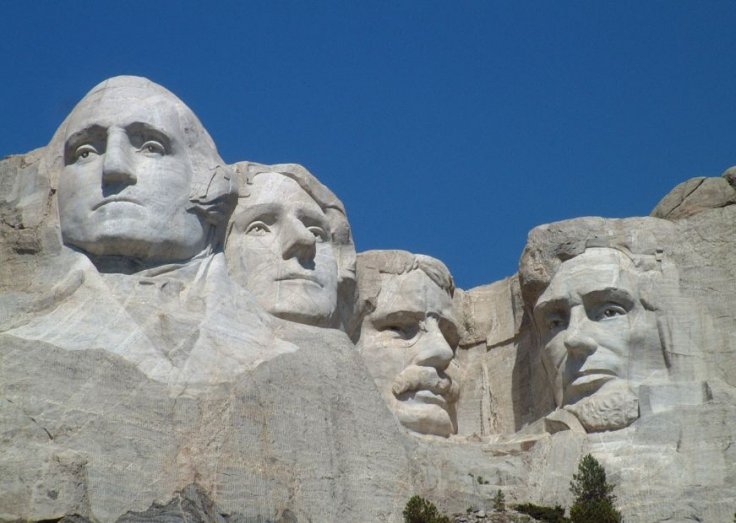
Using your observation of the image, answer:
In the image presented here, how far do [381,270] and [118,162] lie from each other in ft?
12.6

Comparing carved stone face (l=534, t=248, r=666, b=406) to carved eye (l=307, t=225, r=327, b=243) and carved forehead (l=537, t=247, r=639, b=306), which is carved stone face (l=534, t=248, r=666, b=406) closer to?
carved forehead (l=537, t=247, r=639, b=306)

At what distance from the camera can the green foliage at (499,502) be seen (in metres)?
19.0

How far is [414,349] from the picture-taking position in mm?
21562

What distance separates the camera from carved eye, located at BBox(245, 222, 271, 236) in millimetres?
20734

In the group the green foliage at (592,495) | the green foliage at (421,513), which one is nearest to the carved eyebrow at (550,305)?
the green foliage at (592,495)

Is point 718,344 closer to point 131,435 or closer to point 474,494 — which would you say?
point 474,494

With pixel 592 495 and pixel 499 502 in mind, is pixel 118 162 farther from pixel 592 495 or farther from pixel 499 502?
pixel 592 495

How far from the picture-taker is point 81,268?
19.0 m

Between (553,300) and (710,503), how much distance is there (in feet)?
9.49

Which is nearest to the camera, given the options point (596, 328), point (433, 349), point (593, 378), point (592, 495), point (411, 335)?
point (592, 495)

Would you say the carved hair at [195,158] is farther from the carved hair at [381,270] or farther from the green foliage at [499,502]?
the green foliage at [499,502]

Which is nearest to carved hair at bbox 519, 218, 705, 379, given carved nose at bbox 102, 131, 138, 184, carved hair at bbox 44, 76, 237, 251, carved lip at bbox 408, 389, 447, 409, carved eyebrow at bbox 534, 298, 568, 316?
carved eyebrow at bbox 534, 298, 568, 316

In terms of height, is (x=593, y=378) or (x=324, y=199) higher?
(x=324, y=199)

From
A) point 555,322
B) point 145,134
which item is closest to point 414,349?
point 555,322
